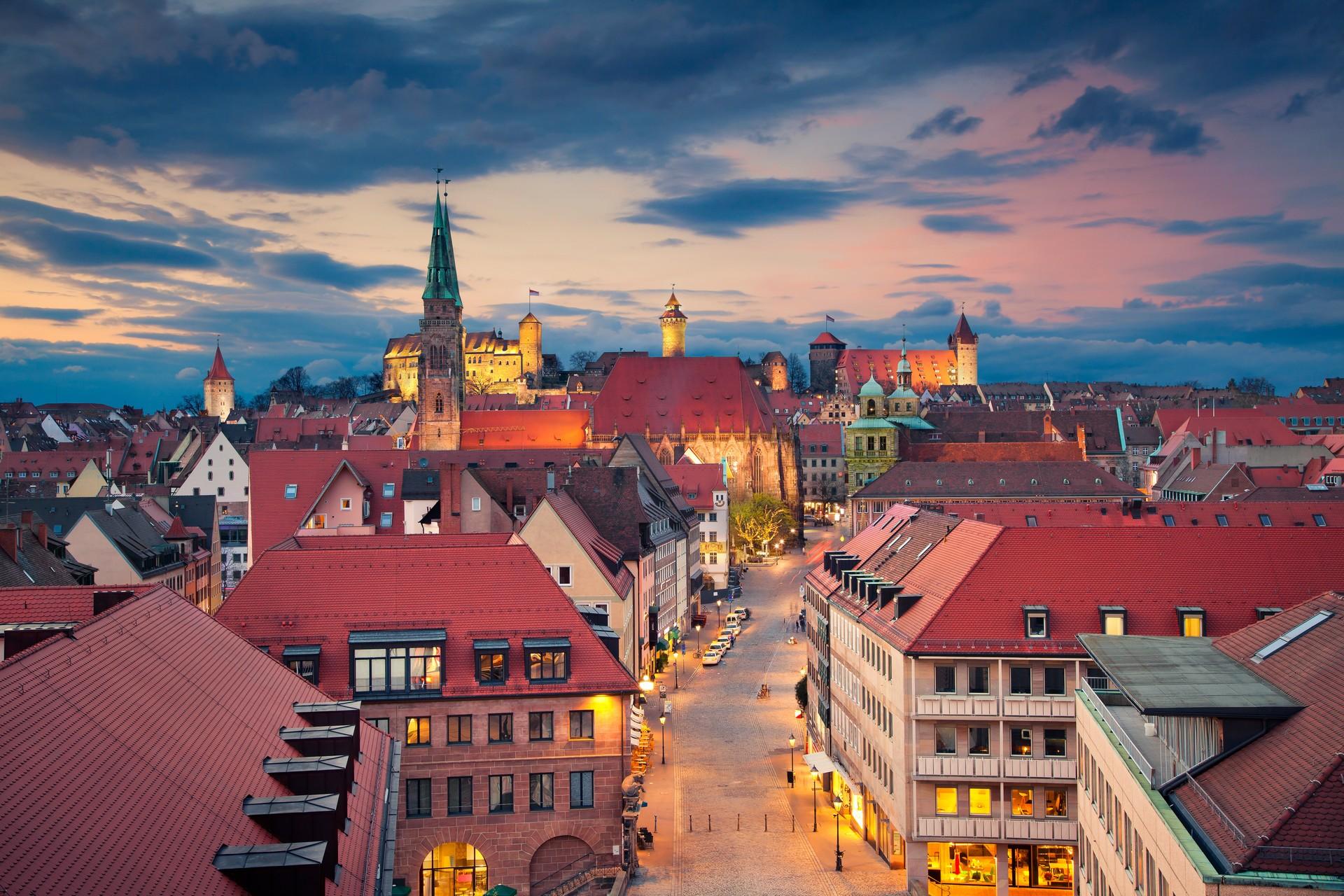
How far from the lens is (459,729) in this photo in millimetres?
40188

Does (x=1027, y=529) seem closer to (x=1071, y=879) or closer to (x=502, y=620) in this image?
(x=1071, y=879)

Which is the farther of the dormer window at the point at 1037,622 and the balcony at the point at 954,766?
the balcony at the point at 954,766

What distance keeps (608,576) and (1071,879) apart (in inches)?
982

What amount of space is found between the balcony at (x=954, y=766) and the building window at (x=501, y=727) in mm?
12834

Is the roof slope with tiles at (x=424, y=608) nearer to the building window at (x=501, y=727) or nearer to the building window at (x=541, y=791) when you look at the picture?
the building window at (x=501, y=727)

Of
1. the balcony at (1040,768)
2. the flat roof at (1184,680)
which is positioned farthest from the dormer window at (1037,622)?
the flat roof at (1184,680)

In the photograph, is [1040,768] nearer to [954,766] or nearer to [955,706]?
[954,766]

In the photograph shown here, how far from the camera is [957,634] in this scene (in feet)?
141

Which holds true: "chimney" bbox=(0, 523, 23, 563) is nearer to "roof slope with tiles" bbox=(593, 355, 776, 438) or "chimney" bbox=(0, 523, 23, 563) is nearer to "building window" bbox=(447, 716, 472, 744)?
"building window" bbox=(447, 716, 472, 744)

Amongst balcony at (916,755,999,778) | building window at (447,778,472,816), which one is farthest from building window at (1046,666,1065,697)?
building window at (447,778,472,816)

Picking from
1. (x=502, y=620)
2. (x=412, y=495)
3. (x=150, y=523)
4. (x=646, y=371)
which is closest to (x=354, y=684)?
(x=502, y=620)

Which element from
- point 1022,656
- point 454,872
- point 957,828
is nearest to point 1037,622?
point 1022,656

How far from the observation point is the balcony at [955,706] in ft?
140

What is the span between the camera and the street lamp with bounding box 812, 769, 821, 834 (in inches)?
1916
